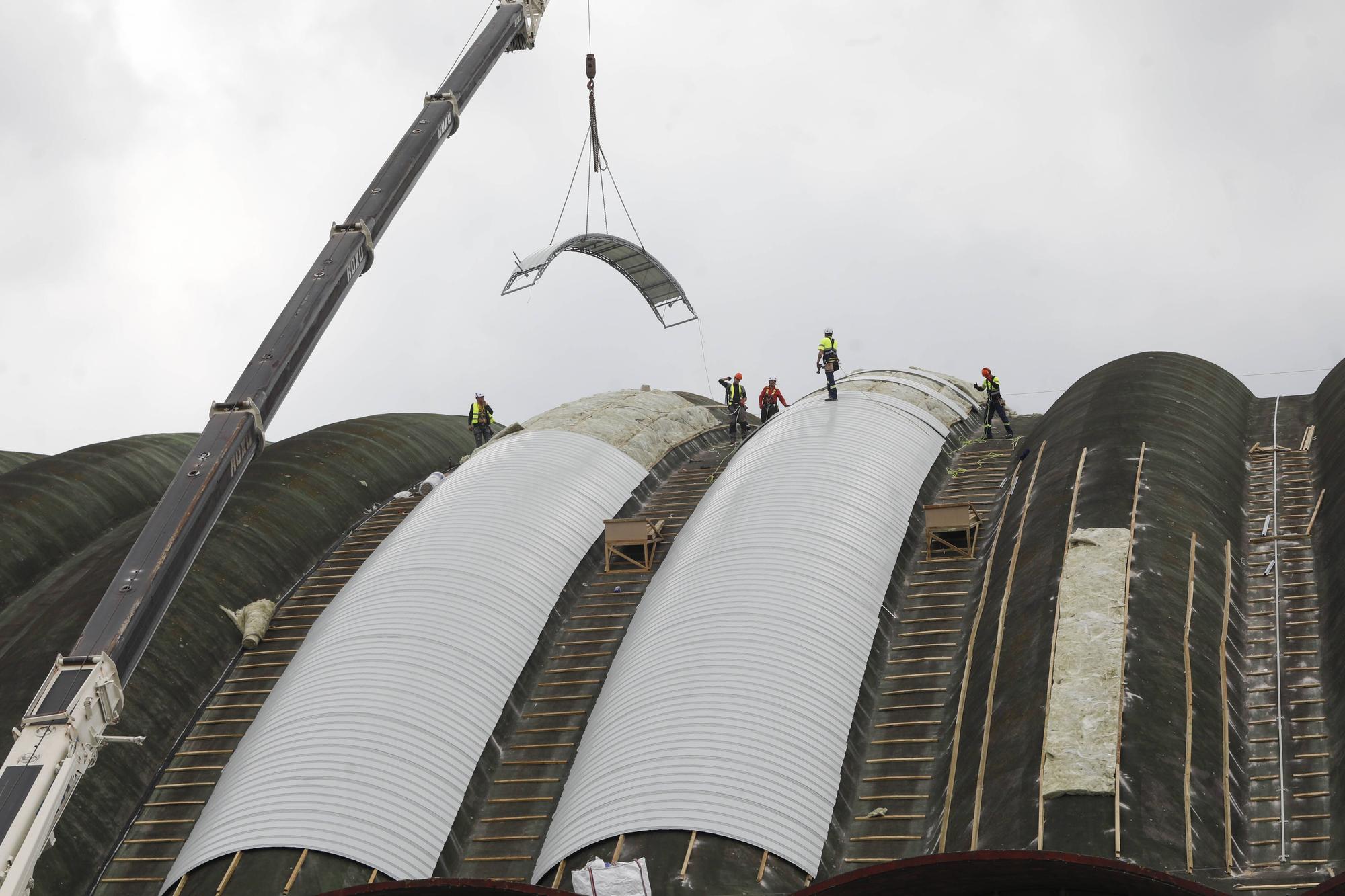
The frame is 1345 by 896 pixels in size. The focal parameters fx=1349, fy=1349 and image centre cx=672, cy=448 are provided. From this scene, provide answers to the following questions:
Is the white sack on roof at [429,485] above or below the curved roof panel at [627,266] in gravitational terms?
below

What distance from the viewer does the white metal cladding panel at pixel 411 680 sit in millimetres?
31578

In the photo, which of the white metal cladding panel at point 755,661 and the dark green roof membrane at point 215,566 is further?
the dark green roof membrane at point 215,566

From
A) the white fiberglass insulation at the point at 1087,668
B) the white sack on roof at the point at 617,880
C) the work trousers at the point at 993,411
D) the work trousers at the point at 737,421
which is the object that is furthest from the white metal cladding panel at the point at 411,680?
the work trousers at the point at 993,411

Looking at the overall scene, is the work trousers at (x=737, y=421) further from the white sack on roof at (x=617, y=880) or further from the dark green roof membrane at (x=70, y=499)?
the white sack on roof at (x=617, y=880)

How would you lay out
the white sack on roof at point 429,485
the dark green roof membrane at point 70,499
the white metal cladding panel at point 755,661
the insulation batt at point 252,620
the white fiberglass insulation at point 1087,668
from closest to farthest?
the white fiberglass insulation at point 1087,668 → the white metal cladding panel at point 755,661 → the insulation batt at point 252,620 → the dark green roof membrane at point 70,499 → the white sack on roof at point 429,485

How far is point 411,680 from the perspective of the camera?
3531 centimetres

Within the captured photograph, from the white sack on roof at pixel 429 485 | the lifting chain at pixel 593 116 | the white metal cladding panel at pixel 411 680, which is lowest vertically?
the white metal cladding panel at pixel 411 680

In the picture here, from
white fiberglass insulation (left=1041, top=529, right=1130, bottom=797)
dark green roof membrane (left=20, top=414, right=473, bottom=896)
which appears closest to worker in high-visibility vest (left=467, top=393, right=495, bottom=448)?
dark green roof membrane (left=20, top=414, right=473, bottom=896)

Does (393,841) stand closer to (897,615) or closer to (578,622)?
(578,622)

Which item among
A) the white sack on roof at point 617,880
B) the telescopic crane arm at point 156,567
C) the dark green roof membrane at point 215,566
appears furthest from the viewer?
the dark green roof membrane at point 215,566

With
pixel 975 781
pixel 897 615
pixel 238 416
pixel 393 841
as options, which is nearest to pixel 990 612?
pixel 897 615

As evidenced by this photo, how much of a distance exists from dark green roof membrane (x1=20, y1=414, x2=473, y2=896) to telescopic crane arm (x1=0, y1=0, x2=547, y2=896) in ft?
11.1

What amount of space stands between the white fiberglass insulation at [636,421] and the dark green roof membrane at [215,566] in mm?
6955

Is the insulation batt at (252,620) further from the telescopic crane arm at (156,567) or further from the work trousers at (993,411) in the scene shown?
the work trousers at (993,411)
